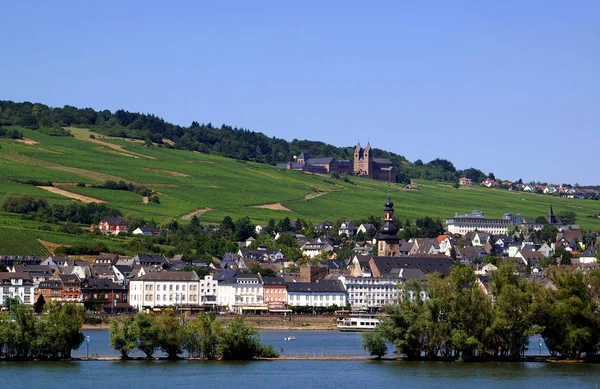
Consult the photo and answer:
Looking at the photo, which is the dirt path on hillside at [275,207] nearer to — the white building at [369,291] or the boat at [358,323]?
the white building at [369,291]

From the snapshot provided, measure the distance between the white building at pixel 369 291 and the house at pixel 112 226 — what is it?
39.3 meters

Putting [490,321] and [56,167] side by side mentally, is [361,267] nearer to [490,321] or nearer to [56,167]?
[490,321]

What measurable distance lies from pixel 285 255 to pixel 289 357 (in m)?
80.4

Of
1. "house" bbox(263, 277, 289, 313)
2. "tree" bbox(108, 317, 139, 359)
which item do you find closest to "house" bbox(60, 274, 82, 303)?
"house" bbox(263, 277, 289, 313)

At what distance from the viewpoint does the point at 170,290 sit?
4766 inches

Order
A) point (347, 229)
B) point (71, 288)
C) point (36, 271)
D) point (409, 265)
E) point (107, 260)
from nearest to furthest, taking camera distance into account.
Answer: point (71, 288), point (36, 271), point (409, 265), point (107, 260), point (347, 229)

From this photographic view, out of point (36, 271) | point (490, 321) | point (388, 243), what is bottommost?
point (490, 321)

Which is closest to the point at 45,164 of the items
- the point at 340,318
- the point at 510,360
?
the point at 340,318

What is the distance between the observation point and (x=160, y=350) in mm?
79000

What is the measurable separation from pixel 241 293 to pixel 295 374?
186ft

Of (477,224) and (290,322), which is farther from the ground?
(477,224)

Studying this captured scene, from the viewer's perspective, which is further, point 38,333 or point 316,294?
point 316,294

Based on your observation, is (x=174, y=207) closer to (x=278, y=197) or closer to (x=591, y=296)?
(x=278, y=197)

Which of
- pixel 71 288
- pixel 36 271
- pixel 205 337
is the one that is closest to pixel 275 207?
pixel 36 271
